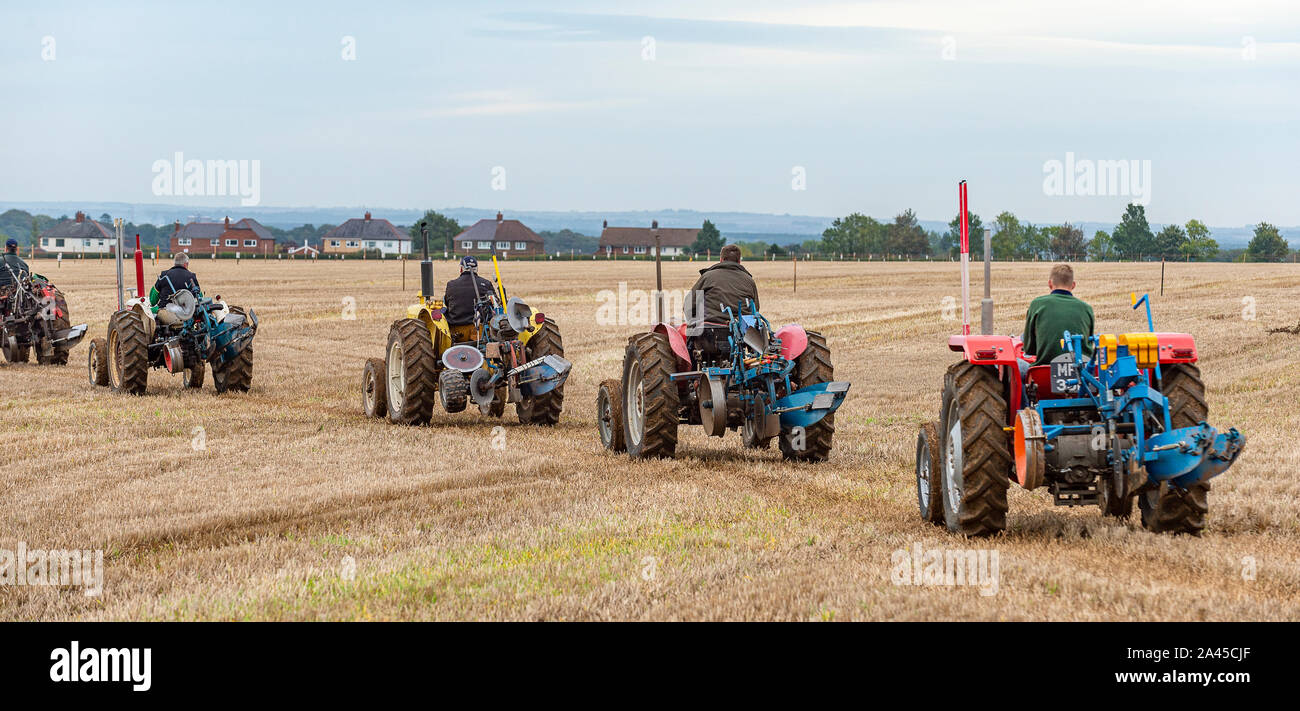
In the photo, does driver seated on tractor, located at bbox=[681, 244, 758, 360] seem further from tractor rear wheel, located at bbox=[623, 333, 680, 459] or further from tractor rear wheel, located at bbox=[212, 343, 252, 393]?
tractor rear wheel, located at bbox=[212, 343, 252, 393]

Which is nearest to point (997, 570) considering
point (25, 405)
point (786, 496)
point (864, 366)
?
point (786, 496)

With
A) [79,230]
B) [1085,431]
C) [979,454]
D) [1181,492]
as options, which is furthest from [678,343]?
[79,230]

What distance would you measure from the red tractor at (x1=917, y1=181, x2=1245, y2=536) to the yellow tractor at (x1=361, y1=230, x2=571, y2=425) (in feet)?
20.3

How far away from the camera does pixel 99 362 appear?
17.9 metres

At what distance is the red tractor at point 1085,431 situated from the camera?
23.2ft

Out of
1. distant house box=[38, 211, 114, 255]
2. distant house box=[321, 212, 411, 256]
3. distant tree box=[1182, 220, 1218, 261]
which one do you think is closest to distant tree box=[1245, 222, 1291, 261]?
distant tree box=[1182, 220, 1218, 261]

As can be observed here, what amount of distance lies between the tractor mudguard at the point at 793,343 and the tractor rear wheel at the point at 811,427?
10 cm

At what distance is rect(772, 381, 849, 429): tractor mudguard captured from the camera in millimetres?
10664

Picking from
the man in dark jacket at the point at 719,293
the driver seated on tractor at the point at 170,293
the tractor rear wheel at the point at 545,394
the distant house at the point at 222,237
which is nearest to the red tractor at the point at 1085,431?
the man in dark jacket at the point at 719,293

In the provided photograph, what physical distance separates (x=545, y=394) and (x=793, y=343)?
375cm

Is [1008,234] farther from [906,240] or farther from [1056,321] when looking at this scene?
[1056,321]
